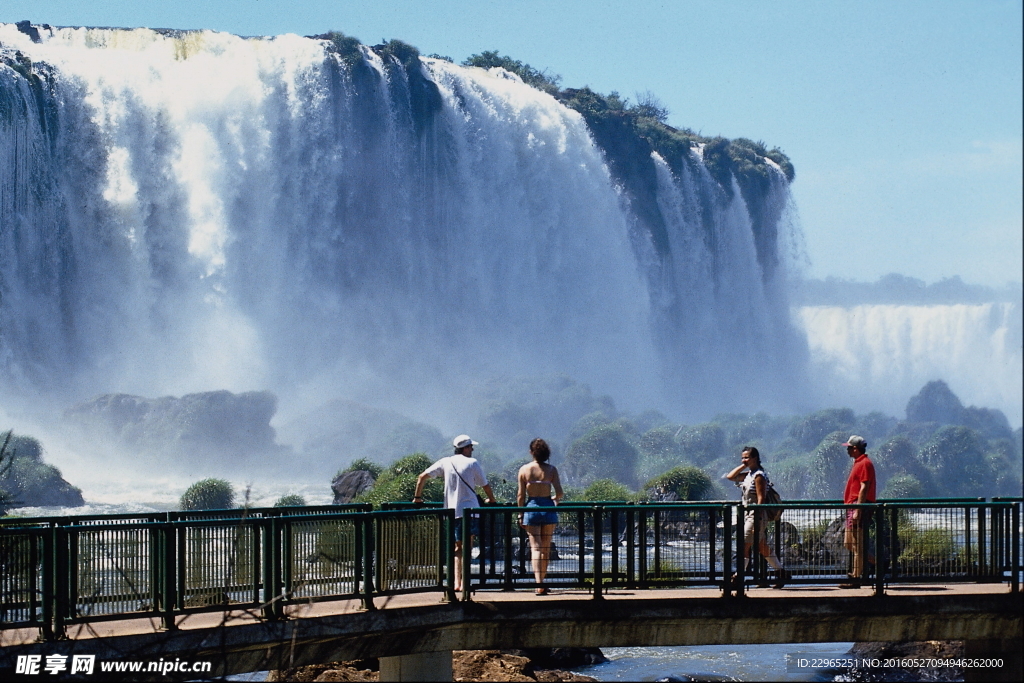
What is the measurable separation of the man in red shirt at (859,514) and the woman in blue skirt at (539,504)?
2.78 meters

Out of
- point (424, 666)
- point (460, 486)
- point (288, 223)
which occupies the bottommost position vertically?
point (424, 666)

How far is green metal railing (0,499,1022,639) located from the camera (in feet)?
34.9

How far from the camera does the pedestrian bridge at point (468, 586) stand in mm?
10609

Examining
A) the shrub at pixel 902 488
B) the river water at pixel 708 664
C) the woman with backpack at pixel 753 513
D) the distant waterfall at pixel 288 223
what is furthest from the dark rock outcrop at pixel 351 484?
the shrub at pixel 902 488

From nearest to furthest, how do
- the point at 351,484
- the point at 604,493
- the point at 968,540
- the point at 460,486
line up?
the point at 460,486
the point at 968,540
the point at 351,484
the point at 604,493

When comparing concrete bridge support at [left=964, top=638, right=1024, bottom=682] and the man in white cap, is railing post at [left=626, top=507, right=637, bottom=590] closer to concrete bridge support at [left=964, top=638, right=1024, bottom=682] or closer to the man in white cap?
the man in white cap

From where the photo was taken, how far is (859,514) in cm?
1256

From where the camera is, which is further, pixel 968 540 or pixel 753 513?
pixel 968 540

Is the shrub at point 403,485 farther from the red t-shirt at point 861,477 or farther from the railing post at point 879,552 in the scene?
the railing post at point 879,552

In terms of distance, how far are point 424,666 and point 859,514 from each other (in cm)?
429

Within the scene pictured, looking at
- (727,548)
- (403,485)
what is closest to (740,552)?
(727,548)

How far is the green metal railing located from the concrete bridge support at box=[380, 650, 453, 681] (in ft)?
2.07

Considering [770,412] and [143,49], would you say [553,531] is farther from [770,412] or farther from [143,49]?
[770,412]

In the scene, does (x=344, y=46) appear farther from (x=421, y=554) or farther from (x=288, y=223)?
(x=421, y=554)
